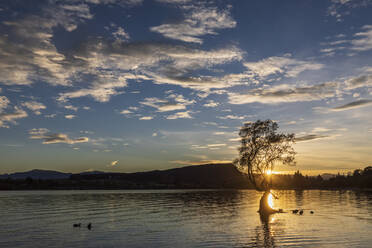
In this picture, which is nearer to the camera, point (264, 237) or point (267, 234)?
point (264, 237)

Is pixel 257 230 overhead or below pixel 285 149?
below

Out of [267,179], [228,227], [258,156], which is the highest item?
[258,156]

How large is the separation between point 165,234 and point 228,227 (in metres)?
10.5

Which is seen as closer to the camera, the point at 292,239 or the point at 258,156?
the point at 292,239

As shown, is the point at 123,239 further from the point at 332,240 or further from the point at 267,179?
the point at 267,179

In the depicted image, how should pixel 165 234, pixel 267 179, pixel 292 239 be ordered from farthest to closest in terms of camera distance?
pixel 267 179 < pixel 165 234 < pixel 292 239

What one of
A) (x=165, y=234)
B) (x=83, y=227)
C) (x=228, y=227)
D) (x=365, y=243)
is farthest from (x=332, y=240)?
(x=83, y=227)

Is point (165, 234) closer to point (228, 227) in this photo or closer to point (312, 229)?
point (228, 227)

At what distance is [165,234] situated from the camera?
131ft

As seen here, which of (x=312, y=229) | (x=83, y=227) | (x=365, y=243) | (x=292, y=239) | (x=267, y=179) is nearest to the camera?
(x=365, y=243)

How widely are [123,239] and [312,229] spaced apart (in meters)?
26.2

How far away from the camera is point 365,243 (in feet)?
107

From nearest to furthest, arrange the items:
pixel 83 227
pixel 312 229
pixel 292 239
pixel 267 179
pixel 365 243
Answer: pixel 365 243 < pixel 292 239 < pixel 312 229 < pixel 83 227 < pixel 267 179

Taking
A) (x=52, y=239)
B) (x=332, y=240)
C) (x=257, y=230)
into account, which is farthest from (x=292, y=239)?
(x=52, y=239)
